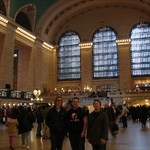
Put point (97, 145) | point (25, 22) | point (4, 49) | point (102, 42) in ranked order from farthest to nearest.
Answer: point (102, 42) → point (25, 22) → point (4, 49) → point (97, 145)

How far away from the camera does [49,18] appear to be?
32625mm

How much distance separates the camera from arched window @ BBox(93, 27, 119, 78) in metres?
36.0

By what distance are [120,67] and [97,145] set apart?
31.4 meters

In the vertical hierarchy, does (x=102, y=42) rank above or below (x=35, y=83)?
above

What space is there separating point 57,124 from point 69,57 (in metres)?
33.3

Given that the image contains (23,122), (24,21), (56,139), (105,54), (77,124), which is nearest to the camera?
(77,124)

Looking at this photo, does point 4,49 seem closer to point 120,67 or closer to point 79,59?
point 79,59

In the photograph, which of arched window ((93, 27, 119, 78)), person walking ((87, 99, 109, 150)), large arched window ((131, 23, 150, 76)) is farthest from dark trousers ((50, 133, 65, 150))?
arched window ((93, 27, 119, 78))

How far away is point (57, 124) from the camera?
15.6ft

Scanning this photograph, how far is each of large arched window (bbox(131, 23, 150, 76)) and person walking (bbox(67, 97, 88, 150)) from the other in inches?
1228

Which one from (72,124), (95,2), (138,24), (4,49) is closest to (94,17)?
(95,2)

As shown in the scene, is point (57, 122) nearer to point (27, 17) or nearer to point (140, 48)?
point (27, 17)

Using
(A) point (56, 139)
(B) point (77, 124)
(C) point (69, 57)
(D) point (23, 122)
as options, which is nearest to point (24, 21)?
(C) point (69, 57)

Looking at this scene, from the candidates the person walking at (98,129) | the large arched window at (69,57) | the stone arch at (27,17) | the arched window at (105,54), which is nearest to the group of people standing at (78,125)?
the person walking at (98,129)
